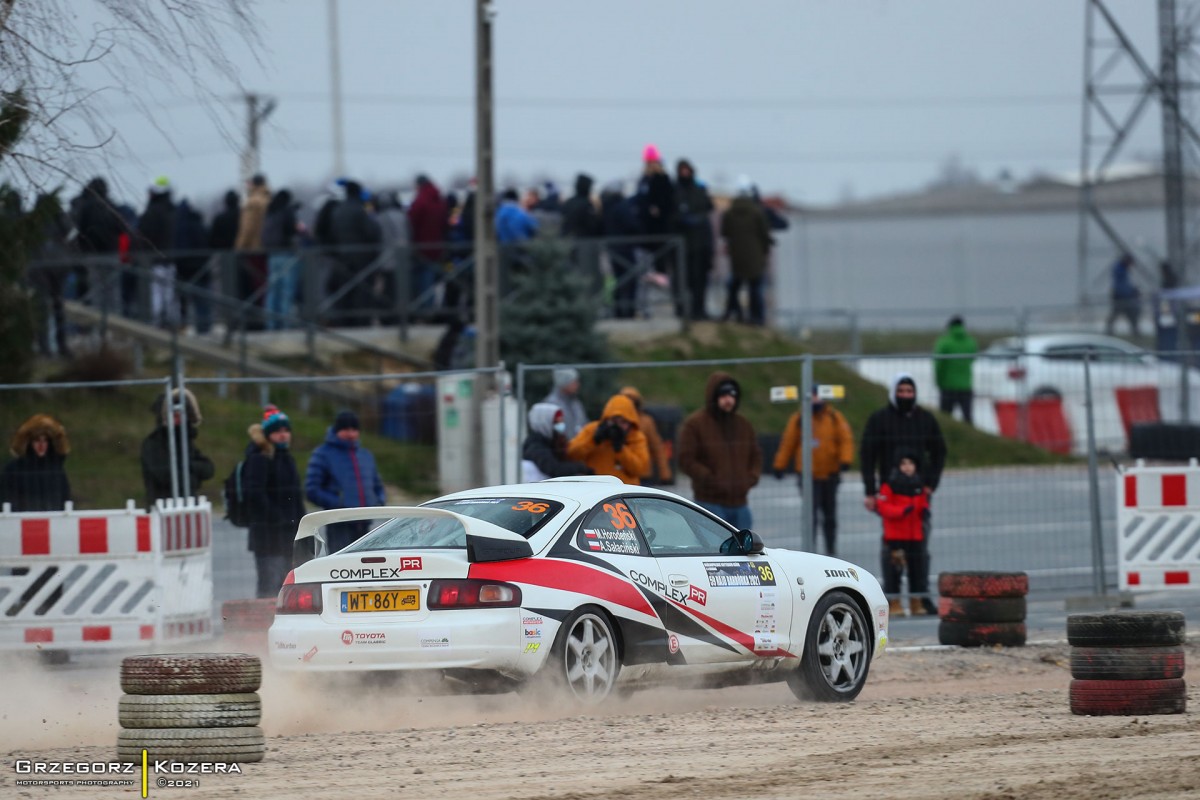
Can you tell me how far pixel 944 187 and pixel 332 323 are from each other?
6279 cm

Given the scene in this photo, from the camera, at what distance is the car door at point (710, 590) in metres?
10.5

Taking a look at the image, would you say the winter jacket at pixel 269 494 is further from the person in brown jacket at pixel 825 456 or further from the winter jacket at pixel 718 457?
the person in brown jacket at pixel 825 456

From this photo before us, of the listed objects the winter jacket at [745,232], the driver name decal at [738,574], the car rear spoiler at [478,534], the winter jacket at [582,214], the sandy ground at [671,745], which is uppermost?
the winter jacket at [582,214]

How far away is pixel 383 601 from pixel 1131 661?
3.83 metres

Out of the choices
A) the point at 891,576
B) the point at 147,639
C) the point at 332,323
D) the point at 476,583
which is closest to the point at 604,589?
the point at 476,583

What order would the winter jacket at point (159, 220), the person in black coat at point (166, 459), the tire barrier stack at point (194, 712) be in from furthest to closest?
the winter jacket at point (159, 220) < the person in black coat at point (166, 459) < the tire barrier stack at point (194, 712)

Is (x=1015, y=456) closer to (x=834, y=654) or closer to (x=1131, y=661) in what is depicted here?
(x=834, y=654)

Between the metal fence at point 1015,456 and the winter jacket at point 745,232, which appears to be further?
the winter jacket at point 745,232

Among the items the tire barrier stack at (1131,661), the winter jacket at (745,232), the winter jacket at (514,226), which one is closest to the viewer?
the tire barrier stack at (1131,661)

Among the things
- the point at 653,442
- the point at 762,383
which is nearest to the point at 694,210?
the point at 762,383

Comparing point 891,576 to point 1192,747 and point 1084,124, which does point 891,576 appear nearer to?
point 1192,747

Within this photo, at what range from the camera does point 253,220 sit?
27203 millimetres

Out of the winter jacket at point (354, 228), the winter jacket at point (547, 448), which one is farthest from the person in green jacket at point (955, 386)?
the winter jacket at point (354, 228)

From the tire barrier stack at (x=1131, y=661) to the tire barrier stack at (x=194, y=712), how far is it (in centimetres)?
420
